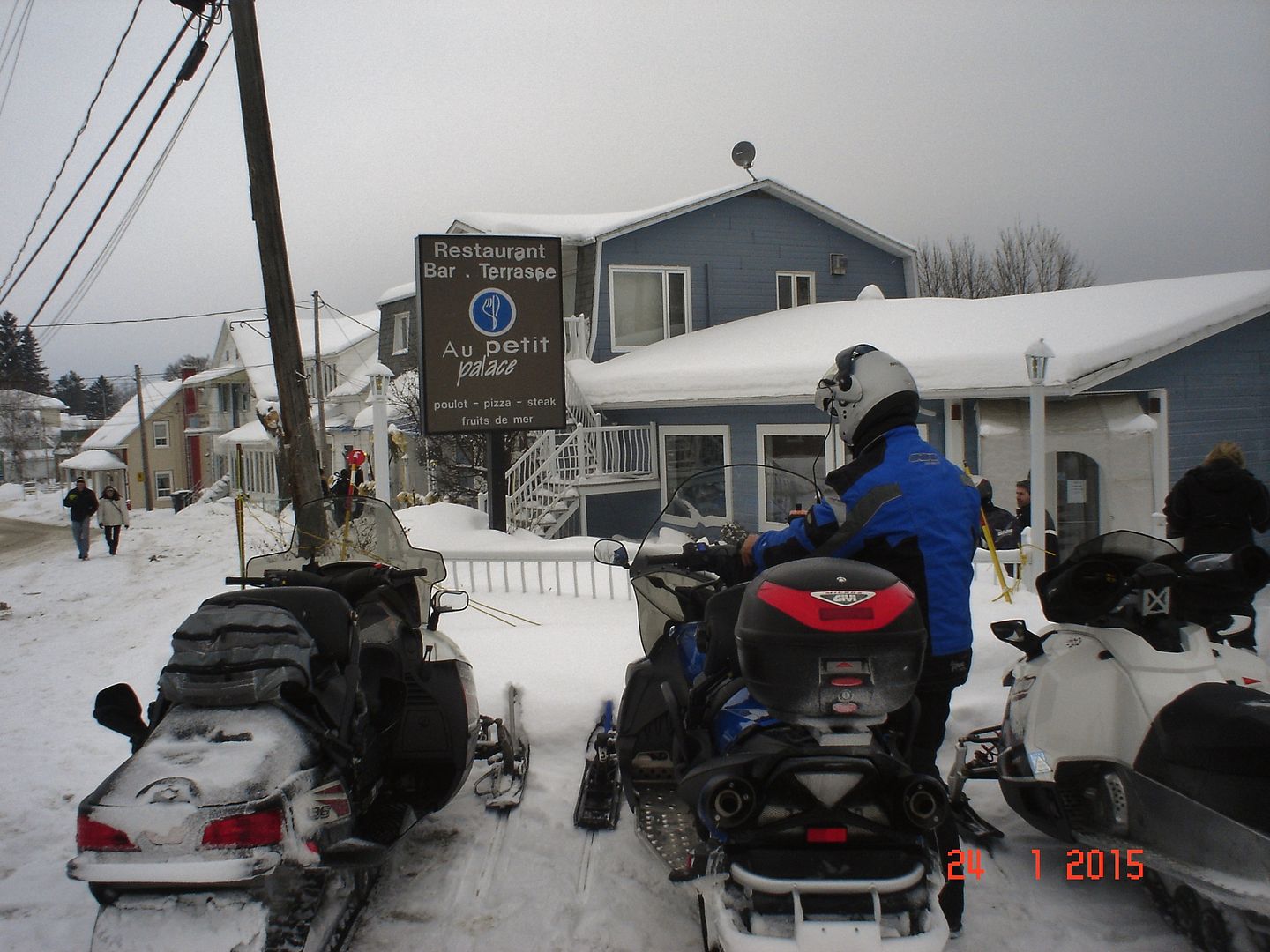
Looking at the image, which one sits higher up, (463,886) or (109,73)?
(109,73)

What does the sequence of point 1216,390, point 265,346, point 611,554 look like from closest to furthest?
1. point 611,554
2. point 1216,390
3. point 265,346

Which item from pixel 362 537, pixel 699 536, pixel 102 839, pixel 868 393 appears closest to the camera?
pixel 102 839

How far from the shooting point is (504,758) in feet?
14.4

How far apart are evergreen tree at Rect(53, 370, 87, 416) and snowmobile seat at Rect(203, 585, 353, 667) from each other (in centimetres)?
11679

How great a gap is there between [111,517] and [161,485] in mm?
34312

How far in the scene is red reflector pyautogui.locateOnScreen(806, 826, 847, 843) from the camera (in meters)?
2.23

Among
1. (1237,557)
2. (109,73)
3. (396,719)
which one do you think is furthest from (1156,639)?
(109,73)

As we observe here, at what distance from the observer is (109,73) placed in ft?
31.7

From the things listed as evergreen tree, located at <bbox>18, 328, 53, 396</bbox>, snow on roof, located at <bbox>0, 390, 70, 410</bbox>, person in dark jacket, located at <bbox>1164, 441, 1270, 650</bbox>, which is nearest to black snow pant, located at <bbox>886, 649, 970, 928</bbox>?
person in dark jacket, located at <bbox>1164, 441, 1270, 650</bbox>

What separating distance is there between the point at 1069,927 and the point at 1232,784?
3.01 ft

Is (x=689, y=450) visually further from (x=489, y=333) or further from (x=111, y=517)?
(x=111, y=517)

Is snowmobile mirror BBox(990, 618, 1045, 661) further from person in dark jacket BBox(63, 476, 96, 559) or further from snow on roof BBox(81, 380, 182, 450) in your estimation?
snow on roof BBox(81, 380, 182, 450)

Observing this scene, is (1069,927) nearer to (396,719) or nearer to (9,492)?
(396,719)

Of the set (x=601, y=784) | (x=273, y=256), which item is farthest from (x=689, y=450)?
(x=601, y=784)
